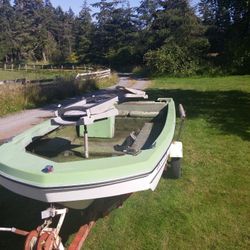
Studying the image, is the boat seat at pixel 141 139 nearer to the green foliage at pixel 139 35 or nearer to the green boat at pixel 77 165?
the green boat at pixel 77 165

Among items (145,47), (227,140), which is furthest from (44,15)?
(227,140)

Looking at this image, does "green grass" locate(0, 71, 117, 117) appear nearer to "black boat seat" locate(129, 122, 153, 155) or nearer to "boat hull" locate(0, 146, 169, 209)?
"black boat seat" locate(129, 122, 153, 155)

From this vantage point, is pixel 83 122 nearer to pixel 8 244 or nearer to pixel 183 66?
pixel 8 244

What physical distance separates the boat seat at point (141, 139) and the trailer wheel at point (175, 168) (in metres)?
0.67

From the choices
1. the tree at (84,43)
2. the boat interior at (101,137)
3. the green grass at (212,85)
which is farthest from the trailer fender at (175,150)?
the tree at (84,43)

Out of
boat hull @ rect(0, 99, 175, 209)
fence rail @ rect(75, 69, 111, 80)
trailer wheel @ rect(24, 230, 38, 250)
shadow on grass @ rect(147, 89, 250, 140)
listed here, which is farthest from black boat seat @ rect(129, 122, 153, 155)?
fence rail @ rect(75, 69, 111, 80)

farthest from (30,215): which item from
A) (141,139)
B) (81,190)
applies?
(81,190)

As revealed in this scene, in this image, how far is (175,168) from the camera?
7184 mm

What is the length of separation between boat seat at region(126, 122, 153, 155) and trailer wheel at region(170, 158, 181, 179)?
67 cm

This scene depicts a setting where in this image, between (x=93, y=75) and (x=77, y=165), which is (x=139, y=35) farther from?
(x=77, y=165)

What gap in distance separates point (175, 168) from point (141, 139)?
1.19 m

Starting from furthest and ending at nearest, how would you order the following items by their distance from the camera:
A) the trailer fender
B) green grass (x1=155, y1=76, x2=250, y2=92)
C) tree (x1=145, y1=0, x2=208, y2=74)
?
tree (x1=145, y1=0, x2=208, y2=74), green grass (x1=155, y1=76, x2=250, y2=92), the trailer fender

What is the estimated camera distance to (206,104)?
16859mm

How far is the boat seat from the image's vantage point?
4.78 meters
